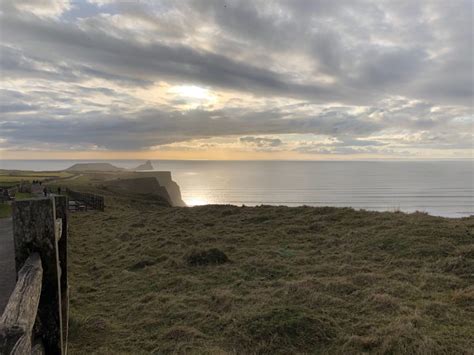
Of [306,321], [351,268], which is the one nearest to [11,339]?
[306,321]

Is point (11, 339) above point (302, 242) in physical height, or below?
above

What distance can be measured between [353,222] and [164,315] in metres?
11.6

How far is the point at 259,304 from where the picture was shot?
293 inches

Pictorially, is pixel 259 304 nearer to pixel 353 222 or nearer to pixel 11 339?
pixel 11 339

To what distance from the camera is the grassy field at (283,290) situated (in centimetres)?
602

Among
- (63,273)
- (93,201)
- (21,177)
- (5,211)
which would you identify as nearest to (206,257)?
(63,273)

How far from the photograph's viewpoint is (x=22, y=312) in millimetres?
2123

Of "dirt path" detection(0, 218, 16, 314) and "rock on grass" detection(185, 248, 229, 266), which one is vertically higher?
"dirt path" detection(0, 218, 16, 314)

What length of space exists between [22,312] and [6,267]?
27.0ft

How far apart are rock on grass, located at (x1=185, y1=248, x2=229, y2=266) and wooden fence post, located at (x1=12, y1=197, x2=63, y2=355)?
830cm

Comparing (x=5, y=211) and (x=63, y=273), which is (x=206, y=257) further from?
(x=5, y=211)

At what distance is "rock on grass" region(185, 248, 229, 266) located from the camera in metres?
11.2

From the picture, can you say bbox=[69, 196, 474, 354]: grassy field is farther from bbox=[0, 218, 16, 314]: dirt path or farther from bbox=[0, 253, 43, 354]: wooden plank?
bbox=[0, 253, 43, 354]: wooden plank

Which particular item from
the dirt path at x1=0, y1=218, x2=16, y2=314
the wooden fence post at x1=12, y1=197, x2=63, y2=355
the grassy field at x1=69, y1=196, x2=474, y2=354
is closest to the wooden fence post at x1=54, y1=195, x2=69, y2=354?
the wooden fence post at x1=12, y1=197, x2=63, y2=355
